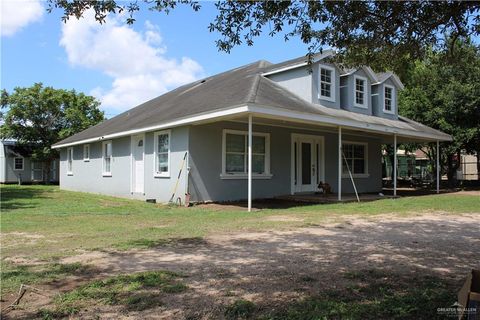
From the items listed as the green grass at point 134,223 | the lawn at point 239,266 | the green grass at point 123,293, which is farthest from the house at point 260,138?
the green grass at point 123,293

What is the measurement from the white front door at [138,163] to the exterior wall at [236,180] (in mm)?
3596

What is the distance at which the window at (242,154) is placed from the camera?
50.7 feet

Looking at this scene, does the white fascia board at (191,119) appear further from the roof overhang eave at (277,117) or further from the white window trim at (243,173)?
the white window trim at (243,173)

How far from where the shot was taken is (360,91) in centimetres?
1894

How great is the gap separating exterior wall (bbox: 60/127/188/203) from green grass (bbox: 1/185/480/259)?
271cm

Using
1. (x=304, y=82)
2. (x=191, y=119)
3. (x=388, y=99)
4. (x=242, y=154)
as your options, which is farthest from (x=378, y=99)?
(x=191, y=119)

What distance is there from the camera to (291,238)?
7746 millimetres

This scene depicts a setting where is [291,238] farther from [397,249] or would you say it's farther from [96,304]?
[96,304]

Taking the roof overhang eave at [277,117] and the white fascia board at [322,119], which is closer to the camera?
the roof overhang eave at [277,117]

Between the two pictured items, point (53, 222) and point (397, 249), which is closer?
point (397, 249)

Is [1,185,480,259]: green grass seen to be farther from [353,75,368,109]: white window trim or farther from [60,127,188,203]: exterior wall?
[353,75,368,109]: white window trim

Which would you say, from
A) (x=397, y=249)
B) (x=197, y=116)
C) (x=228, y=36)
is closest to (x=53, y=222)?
(x=197, y=116)

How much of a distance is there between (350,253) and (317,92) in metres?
11.1

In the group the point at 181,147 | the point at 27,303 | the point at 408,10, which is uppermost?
the point at 408,10
